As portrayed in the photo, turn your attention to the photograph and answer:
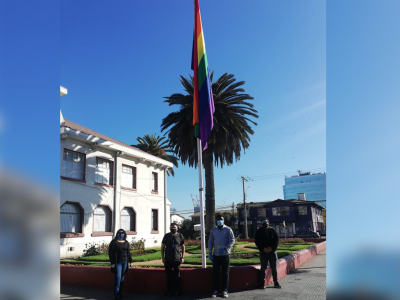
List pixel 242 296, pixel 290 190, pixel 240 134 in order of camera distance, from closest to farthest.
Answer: pixel 242 296
pixel 240 134
pixel 290 190

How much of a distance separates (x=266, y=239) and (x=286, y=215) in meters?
60.1

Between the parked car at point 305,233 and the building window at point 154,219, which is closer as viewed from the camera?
the building window at point 154,219

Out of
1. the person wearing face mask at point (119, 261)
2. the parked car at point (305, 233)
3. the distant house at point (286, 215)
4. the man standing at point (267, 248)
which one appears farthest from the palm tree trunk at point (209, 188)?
the distant house at point (286, 215)

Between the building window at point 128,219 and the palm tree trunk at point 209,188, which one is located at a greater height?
the palm tree trunk at point 209,188

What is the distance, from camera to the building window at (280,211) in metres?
65.8

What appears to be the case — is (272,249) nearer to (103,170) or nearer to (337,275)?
(337,275)

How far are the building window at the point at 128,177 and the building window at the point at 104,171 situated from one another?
4.48ft

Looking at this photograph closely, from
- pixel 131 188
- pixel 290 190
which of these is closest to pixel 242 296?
pixel 131 188

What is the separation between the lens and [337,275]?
5.15 feet

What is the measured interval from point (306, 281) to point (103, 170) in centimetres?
1649

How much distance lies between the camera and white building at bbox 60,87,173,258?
62.5ft

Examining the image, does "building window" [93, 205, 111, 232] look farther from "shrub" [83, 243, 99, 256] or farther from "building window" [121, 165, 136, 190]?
"building window" [121, 165, 136, 190]

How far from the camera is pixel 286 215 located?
215 feet

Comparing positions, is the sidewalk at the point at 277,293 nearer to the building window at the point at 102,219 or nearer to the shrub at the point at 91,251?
the shrub at the point at 91,251
